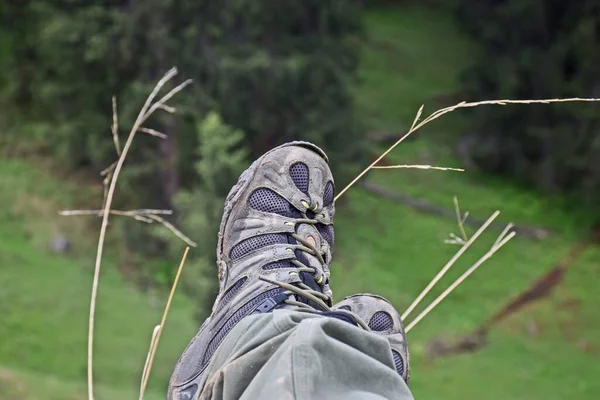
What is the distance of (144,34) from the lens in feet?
23.7

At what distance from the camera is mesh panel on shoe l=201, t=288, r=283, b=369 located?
1771mm

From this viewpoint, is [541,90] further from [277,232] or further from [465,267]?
[277,232]

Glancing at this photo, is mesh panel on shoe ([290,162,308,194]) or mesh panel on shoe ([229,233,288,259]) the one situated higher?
mesh panel on shoe ([290,162,308,194])

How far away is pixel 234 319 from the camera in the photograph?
1796 millimetres

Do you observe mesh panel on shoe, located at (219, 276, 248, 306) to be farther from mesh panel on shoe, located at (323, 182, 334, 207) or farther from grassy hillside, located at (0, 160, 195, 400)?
grassy hillside, located at (0, 160, 195, 400)

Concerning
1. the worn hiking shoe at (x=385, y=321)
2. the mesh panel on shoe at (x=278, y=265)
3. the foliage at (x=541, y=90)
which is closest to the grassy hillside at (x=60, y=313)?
the mesh panel on shoe at (x=278, y=265)

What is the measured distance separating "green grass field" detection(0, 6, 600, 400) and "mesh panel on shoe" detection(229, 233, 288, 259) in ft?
11.9

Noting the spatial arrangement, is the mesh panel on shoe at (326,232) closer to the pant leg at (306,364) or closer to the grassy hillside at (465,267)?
the pant leg at (306,364)

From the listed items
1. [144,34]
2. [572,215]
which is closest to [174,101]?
[144,34]

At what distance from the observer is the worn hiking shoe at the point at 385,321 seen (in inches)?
73.3

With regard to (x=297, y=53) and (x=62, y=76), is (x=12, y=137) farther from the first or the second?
(x=297, y=53)

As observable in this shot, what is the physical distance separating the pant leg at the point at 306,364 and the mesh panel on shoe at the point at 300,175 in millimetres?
635

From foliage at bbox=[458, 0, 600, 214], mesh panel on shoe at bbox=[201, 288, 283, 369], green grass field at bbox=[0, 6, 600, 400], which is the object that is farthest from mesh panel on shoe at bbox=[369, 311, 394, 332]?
foliage at bbox=[458, 0, 600, 214]

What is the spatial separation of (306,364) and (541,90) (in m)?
8.60
